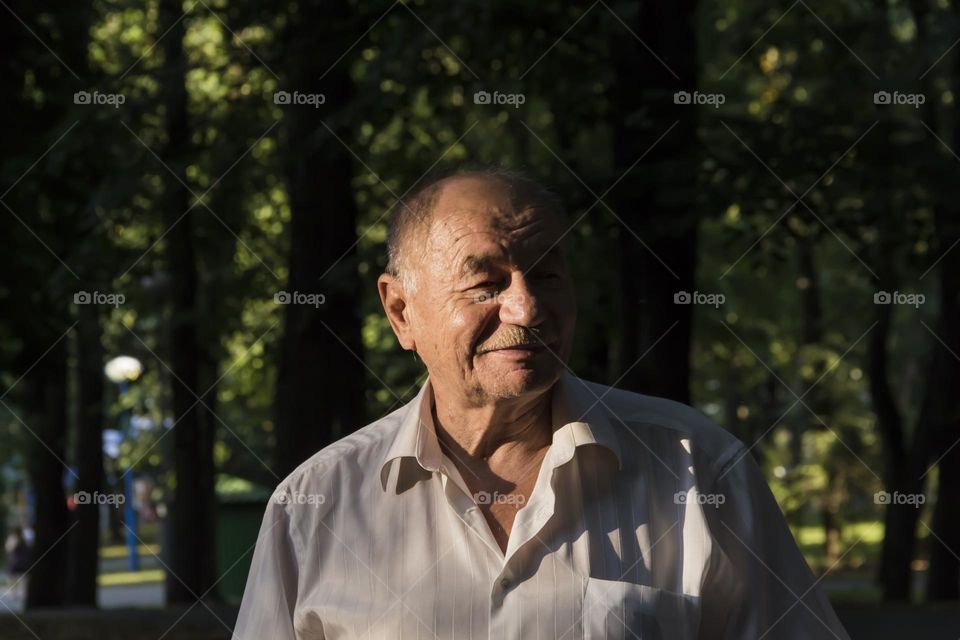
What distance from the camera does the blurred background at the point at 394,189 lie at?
27.8 ft

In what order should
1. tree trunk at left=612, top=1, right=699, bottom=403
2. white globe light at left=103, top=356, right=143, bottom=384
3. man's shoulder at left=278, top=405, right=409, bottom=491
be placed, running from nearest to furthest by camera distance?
man's shoulder at left=278, top=405, right=409, bottom=491
tree trunk at left=612, top=1, right=699, bottom=403
white globe light at left=103, top=356, right=143, bottom=384

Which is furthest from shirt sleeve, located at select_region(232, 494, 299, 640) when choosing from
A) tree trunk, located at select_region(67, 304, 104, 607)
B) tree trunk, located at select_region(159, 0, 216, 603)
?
tree trunk, located at select_region(67, 304, 104, 607)

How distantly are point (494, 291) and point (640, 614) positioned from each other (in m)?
0.60

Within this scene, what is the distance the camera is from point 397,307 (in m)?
2.98

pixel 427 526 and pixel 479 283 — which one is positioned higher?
pixel 479 283

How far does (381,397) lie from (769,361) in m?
9.17

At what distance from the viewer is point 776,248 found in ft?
32.1

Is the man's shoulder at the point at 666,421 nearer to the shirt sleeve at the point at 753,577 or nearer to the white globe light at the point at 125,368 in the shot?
the shirt sleeve at the point at 753,577

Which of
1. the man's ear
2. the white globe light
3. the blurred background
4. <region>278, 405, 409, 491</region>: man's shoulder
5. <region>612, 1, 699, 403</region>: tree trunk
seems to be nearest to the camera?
→ <region>278, 405, 409, 491</region>: man's shoulder

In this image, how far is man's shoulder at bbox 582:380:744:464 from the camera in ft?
8.75

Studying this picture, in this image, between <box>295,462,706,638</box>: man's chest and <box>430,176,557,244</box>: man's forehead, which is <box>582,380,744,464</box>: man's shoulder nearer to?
<box>295,462,706,638</box>: man's chest

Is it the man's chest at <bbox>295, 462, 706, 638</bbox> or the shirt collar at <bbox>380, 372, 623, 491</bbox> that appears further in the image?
the shirt collar at <bbox>380, 372, 623, 491</bbox>

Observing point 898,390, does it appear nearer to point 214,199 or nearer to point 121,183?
point 214,199

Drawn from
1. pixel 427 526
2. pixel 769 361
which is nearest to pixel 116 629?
pixel 427 526
